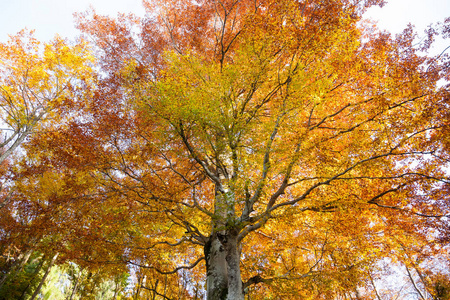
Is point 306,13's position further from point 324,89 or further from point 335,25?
point 324,89

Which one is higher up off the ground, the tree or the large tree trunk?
the tree

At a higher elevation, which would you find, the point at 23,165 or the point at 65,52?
the point at 65,52

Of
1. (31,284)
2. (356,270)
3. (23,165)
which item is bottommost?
(356,270)

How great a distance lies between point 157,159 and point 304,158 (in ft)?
18.4

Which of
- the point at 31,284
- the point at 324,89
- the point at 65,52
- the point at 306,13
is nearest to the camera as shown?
the point at 324,89

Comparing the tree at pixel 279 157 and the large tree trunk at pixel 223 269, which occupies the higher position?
the tree at pixel 279 157

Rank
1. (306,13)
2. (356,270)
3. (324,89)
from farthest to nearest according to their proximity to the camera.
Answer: (306,13) < (324,89) < (356,270)

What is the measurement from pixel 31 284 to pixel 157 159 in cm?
1246

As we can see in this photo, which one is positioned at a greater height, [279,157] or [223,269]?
[279,157]

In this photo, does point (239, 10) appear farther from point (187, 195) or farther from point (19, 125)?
point (19, 125)

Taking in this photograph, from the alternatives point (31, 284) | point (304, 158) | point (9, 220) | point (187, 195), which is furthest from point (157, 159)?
point (31, 284)

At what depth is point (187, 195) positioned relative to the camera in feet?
26.4

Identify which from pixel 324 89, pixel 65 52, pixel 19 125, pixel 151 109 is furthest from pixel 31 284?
pixel 324 89

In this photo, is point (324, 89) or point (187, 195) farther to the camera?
point (187, 195)
